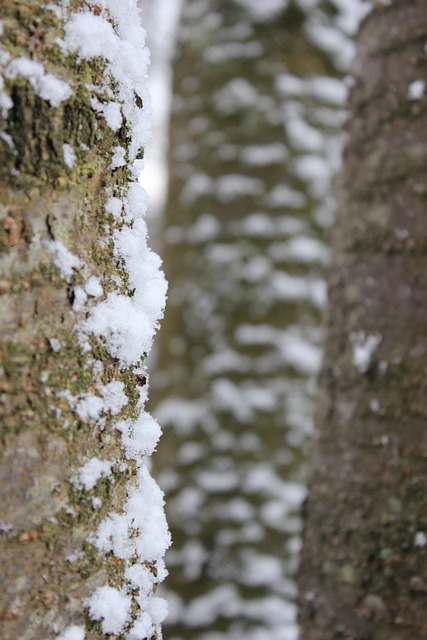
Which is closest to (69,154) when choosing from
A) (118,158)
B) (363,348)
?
(118,158)

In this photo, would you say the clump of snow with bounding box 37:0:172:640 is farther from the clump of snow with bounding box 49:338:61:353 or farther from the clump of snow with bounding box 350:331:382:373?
the clump of snow with bounding box 350:331:382:373

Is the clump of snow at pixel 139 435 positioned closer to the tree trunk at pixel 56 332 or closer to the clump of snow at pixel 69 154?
the tree trunk at pixel 56 332

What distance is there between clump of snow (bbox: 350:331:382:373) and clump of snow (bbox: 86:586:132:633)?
57cm

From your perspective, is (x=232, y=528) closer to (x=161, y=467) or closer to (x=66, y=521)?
(x=161, y=467)

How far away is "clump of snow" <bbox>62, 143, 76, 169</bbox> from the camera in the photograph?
1.57ft

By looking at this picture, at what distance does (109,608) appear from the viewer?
501 mm

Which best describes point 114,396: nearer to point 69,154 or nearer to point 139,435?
point 139,435

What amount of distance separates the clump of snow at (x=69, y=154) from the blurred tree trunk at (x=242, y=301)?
5.06ft

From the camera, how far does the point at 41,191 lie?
0.47 meters

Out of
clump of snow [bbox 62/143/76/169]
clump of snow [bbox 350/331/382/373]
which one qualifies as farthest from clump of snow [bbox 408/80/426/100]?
clump of snow [bbox 62/143/76/169]

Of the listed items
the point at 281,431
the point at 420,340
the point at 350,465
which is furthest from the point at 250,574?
the point at 420,340

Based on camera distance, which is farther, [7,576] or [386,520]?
[386,520]

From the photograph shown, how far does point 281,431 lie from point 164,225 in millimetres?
790

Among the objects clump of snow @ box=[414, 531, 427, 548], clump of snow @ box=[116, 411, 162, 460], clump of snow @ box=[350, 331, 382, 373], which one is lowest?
clump of snow @ box=[116, 411, 162, 460]
